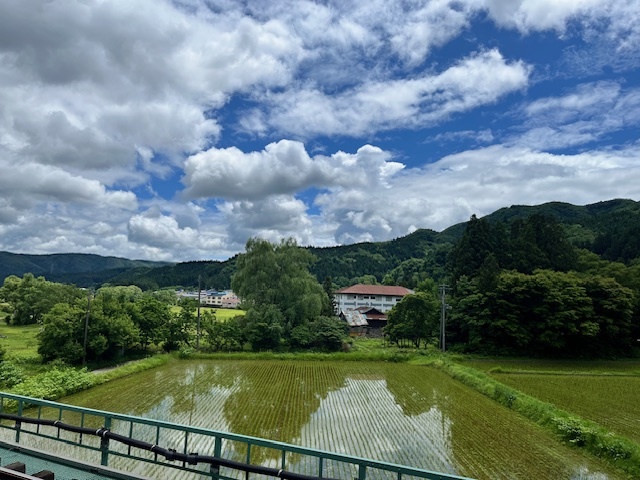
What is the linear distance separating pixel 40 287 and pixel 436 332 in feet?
156

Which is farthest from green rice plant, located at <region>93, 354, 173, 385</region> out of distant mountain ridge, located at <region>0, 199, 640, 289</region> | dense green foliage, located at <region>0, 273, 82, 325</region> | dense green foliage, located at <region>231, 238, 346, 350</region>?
distant mountain ridge, located at <region>0, 199, 640, 289</region>

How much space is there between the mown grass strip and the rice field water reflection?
0.39m

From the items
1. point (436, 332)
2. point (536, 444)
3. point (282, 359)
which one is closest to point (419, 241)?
point (436, 332)

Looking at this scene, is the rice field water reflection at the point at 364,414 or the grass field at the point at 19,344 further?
the grass field at the point at 19,344

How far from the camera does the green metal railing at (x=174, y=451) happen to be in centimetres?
435

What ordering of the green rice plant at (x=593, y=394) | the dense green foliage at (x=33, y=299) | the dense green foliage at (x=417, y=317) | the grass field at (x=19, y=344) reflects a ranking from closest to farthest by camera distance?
the green rice plant at (x=593, y=394), the grass field at (x=19, y=344), the dense green foliage at (x=417, y=317), the dense green foliage at (x=33, y=299)

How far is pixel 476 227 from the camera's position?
4172 cm

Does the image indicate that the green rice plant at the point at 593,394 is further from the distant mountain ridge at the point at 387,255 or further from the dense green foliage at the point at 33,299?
the distant mountain ridge at the point at 387,255

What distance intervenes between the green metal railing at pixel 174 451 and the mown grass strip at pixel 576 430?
19.3 ft

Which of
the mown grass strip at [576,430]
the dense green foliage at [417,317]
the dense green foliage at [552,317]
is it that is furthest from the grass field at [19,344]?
the dense green foliage at [552,317]

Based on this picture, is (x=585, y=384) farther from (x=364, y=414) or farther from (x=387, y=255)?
(x=387, y=255)

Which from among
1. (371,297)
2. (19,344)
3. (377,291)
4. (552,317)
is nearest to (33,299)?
(19,344)

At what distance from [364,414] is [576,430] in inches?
254

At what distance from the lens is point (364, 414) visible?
47.5 feet
